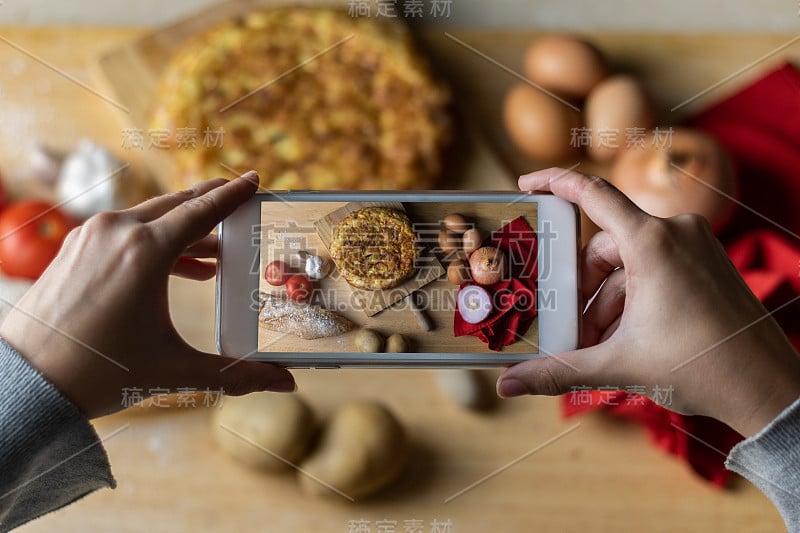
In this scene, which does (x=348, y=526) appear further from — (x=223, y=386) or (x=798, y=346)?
(x=798, y=346)

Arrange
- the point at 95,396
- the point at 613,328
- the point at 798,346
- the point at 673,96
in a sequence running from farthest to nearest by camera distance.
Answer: the point at 673,96
the point at 798,346
the point at 613,328
the point at 95,396

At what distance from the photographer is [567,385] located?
1.66 feet

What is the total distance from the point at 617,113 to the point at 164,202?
0.46m

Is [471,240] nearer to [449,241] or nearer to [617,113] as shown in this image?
[449,241]

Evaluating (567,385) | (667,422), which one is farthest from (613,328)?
(667,422)

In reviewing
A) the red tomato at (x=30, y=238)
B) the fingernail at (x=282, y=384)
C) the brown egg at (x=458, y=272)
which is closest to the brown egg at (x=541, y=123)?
the brown egg at (x=458, y=272)

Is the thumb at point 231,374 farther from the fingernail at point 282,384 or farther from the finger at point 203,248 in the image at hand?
the finger at point 203,248

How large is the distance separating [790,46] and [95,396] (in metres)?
0.81

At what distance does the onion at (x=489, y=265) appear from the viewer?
530 millimetres

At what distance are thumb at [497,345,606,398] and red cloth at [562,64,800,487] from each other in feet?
0.74

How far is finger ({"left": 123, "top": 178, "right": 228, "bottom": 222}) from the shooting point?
51 centimetres

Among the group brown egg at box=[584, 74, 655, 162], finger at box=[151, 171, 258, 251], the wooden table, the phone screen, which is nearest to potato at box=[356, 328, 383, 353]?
the phone screen

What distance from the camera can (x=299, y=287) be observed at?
53cm

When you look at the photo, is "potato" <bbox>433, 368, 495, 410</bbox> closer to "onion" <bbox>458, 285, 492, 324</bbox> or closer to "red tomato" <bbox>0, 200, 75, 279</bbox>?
"onion" <bbox>458, 285, 492, 324</bbox>
